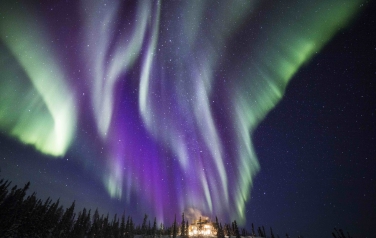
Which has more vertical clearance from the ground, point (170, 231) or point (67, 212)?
point (67, 212)

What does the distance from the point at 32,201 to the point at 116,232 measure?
4461 centimetres

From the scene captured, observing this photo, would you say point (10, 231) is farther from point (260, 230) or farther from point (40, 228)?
point (260, 230)

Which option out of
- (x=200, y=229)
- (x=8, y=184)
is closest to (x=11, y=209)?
(x=8, y=184)

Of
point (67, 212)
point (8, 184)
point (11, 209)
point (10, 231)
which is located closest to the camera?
point (10, 231)

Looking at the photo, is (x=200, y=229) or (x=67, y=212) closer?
(x=67, y=212)

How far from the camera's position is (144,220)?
13750cm

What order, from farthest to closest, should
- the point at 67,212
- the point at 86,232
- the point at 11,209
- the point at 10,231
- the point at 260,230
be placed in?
the point at 260,230
the point at 86,232
the point at 67,212
the point at 11,209
the point at 10,231

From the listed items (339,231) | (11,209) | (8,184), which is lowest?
(339,231)

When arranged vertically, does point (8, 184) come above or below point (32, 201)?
above

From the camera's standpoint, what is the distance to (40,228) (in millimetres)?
67375

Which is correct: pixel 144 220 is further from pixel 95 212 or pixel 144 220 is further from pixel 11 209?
pixel 11 209

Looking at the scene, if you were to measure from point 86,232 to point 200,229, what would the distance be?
81.1 metres

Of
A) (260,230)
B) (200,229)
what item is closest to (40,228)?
(200,229)

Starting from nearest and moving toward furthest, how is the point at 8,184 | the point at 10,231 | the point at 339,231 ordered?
the point at 10,231
the point at 8,184
the point at 339,231
